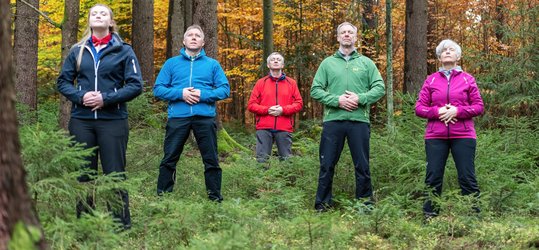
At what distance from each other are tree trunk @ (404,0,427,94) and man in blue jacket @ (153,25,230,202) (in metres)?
8.84

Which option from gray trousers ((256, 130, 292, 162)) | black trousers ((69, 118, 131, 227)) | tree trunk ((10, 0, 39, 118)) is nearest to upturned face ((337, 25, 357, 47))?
gray trousers ((256, 130, 292, 162))

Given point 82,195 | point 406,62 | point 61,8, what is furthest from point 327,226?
point 61,8

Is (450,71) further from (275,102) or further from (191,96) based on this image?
(275,102)

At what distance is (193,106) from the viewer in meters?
7.61

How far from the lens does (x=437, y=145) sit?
280 inches

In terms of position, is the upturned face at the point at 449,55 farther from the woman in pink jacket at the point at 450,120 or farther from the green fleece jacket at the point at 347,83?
the green fleece jacket at the point at 347,83

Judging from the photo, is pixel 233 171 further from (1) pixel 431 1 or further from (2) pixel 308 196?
(1) pixel 431 1

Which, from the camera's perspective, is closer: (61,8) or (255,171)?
(255,171)

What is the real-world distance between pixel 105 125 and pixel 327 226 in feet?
7.75

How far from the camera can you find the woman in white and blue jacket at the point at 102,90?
6043 millimetres

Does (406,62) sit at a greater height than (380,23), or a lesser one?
lesser

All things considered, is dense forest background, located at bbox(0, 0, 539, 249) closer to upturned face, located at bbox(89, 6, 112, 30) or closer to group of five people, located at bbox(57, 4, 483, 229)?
group of five people, located at bbox(57, 4, 483, 229)

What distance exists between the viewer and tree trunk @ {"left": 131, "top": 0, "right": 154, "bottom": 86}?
18172 millimetres

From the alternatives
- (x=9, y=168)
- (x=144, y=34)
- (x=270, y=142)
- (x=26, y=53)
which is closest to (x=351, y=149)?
(x=270, y=142)
